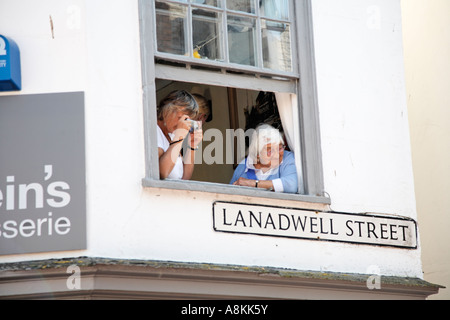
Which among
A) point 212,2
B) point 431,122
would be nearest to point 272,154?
point 212,2

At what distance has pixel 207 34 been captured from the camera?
948 centimetres

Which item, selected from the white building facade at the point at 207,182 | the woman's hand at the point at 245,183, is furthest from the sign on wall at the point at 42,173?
the woman's hand at the point at 245,183

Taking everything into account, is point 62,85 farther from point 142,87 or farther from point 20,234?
point 20,234

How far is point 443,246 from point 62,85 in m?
4.81

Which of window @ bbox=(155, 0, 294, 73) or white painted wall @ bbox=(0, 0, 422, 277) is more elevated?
window @ bbox=(155, 0, 294, 73)

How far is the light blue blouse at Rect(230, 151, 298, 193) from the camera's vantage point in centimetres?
955

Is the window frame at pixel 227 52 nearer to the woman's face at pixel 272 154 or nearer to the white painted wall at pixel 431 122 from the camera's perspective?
the woman's face at pixel 272 154

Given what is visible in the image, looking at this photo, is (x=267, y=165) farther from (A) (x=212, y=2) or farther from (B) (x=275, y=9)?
(A) (x=212, y=2)

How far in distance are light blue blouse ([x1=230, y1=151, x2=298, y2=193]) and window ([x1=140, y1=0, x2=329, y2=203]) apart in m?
0.06

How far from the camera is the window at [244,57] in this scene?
29.9 feet

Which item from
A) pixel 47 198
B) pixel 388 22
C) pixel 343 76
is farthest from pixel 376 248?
pixel 47 198

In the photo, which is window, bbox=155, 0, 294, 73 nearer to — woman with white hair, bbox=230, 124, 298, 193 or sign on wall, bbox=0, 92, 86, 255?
woman with white hair, bbox=230, 124, 298, 193

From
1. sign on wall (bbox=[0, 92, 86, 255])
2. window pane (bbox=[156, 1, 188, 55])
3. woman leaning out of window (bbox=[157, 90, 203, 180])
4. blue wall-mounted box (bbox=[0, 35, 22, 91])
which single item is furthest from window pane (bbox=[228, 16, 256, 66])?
blue wall-mounted box (bbox=[0, 35, 22, 91])

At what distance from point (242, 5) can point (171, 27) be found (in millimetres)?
758
